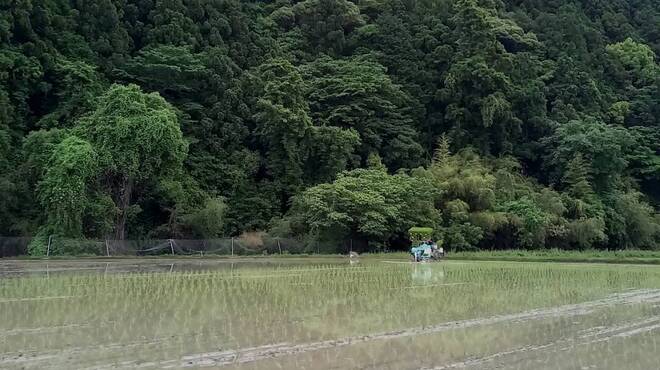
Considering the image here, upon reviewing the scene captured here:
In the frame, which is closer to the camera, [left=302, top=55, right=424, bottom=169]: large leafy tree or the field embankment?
the field embankment

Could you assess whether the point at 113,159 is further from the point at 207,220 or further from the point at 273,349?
the point at 273,349

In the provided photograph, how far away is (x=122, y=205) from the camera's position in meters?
32.5

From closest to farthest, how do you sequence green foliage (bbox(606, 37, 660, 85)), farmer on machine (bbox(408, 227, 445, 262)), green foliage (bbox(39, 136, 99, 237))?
farmer on machine (bbox(408, 227, 445, 262)) < green foliage (bbox(39, 136, 99, 237)) < green foliage (bbox(606, 37, 660, 85))

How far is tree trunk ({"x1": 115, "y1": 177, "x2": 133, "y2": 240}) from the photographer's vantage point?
32188 millimetres

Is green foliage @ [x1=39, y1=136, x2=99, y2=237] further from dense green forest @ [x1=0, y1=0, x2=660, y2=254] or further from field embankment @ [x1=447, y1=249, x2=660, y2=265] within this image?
field embankment @ [x1=447, y1=249, x2=660, y2=265]

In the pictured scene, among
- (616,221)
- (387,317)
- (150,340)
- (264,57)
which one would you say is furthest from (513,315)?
(264,57)

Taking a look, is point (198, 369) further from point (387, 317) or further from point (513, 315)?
point (513, 315)

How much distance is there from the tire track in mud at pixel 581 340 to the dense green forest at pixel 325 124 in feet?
77.0

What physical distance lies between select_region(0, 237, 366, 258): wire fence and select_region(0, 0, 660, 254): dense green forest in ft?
2.25

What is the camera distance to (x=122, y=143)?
102ft

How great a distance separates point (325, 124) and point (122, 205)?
14471mm

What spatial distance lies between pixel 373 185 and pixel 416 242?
3996mm

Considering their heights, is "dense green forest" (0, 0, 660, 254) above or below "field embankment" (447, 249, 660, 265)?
above

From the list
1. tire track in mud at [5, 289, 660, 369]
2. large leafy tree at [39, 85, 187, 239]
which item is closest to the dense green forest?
large leafy tree at [39, 85, 187, 239]
